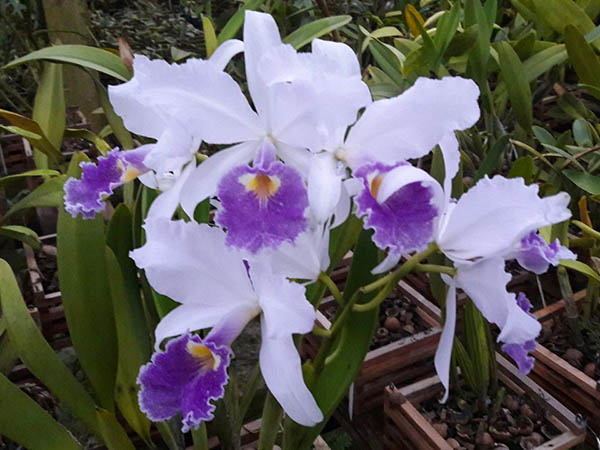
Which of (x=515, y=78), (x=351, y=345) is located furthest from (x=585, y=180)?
(x=351, y=345)

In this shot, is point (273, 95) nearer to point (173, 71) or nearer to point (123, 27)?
point (173, 71)

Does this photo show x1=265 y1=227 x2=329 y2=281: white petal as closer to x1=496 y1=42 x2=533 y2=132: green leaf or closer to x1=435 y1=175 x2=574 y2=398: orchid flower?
x1=435 y1=175 x2=574 y2=398: orchid flower

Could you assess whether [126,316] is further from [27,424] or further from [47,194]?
[47,194]

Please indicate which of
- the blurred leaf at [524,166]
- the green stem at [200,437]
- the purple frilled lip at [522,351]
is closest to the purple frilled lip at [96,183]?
the green stem at [200,437]

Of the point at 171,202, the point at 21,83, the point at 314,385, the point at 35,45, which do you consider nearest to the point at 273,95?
the point at 171,202

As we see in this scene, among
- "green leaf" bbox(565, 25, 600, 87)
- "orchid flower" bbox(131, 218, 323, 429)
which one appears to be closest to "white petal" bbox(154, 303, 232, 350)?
"orchid flower" bbox(131, 218, 323, 429)

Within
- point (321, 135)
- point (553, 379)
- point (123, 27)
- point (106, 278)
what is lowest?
point (553, 379)

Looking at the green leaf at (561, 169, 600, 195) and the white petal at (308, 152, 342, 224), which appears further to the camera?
the green leaf at (561, 169, 600, 195)

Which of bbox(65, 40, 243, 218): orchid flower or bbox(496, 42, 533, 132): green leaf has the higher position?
bbox(65, 40, 243, 218): orchid flower
